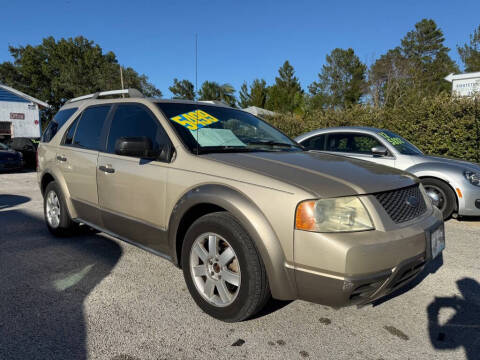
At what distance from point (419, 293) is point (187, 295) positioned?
1.98 metres

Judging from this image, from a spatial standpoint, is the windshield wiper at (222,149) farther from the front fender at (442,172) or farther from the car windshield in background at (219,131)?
the front fender at (442,172)

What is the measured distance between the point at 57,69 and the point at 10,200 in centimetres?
5143

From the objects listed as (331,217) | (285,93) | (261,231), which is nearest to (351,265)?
(331,217)

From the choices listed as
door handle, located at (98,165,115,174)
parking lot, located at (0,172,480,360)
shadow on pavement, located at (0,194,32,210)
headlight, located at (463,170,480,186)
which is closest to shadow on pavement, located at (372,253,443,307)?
parking lot, located at (0,172,480,360)

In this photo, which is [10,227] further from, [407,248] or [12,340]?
[407,248]

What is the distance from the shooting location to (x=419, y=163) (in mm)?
5609

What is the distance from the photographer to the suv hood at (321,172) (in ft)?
6.98

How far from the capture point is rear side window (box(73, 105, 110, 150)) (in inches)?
142

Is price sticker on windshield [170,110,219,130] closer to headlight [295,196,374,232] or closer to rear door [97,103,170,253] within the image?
rear door [97,103,170,253]

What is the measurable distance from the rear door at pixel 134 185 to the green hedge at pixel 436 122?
8208 millimetres

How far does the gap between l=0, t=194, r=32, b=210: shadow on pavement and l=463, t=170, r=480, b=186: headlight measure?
7974 mm

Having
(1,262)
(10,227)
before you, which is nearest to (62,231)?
(1,262)

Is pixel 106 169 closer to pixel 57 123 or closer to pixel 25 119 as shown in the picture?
pixel 57 123

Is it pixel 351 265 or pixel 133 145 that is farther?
pixel 133 145
